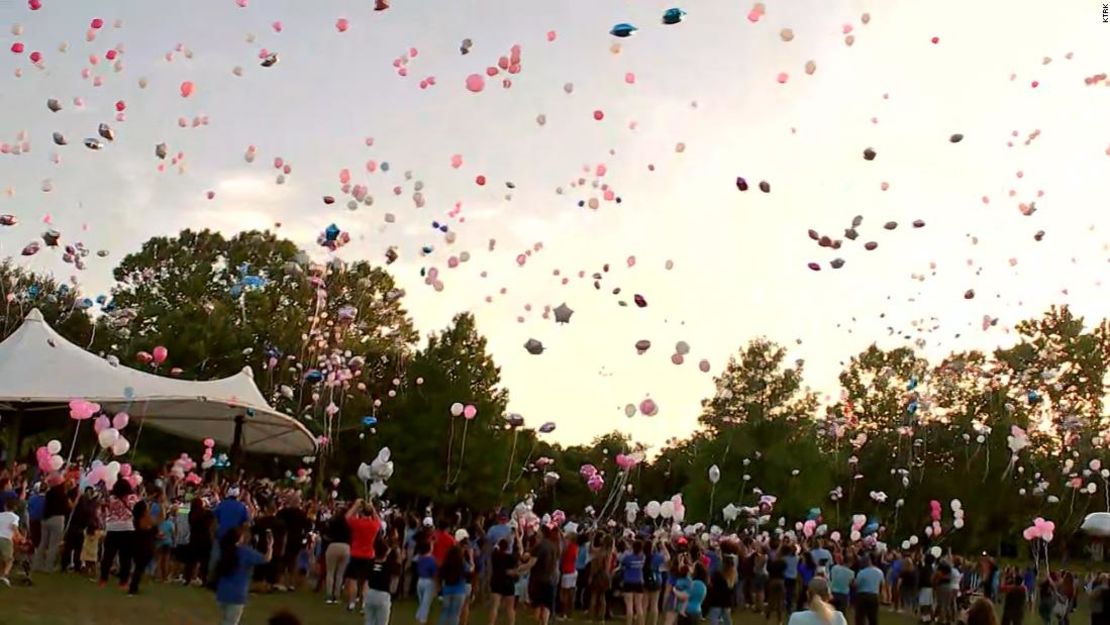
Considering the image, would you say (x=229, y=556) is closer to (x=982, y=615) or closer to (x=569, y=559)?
(x=982, y=615)

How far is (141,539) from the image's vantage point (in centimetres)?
1290

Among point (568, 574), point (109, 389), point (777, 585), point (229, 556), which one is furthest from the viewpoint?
point (777, 585)

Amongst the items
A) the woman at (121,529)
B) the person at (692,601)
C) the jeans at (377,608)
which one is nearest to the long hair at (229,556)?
the jeans at (377,608)

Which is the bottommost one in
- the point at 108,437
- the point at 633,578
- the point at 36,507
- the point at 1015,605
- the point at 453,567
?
the point at 453,567

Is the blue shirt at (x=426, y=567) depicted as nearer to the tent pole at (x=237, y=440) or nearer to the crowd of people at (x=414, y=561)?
the crowd of people at (x=414, y=561)

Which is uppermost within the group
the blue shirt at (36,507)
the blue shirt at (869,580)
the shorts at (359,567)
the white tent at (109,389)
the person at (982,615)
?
the white tent at (109,389)

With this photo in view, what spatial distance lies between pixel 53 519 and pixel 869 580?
11378mm

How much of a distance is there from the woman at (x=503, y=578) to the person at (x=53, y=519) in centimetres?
581

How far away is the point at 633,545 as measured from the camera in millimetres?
14930

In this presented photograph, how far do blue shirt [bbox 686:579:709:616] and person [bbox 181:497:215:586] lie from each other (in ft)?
21.8

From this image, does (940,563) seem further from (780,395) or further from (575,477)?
(575,477)

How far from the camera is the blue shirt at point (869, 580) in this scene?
15211mm

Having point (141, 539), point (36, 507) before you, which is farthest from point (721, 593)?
point (36, 507)

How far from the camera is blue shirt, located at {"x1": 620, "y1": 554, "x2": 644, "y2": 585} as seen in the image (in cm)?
1467
